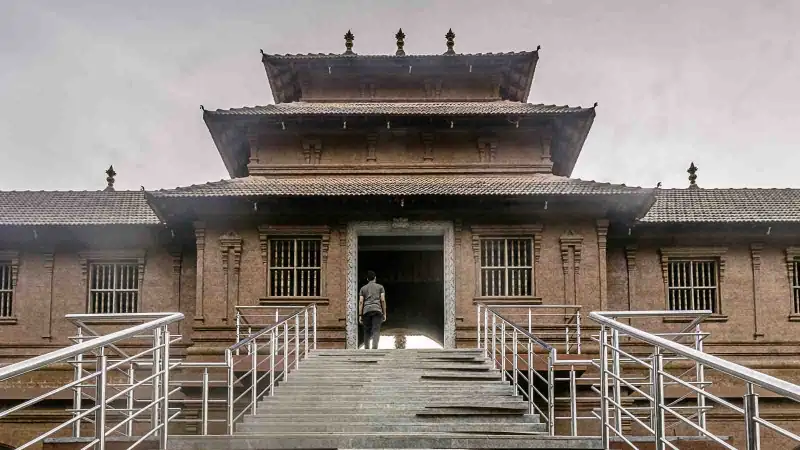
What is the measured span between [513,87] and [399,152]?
4621 mm

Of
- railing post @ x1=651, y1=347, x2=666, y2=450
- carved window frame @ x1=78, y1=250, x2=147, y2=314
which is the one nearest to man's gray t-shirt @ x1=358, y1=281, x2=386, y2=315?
carved window frame @ x1=78, y1=250, x2=147, y2=314

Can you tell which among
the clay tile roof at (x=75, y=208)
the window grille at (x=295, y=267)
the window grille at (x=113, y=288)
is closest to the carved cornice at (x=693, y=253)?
the window grille at (x=295, y=267)

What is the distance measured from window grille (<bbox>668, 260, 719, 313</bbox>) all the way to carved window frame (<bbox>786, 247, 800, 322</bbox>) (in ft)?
5.40

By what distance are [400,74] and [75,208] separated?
8748 millimetres

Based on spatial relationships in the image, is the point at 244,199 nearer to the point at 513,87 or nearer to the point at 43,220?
the point at 43,220

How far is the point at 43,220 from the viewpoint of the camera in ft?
56.1

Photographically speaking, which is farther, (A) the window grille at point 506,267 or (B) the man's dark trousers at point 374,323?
(A) the window grille at point 506,267

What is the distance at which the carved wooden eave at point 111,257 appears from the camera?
56.3 ft

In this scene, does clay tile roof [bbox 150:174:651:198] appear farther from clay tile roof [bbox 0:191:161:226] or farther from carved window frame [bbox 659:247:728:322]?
carved window frame [bbox 659:247:728:322]

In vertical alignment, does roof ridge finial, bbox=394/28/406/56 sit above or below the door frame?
above

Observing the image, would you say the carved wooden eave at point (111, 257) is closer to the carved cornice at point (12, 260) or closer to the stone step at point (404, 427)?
the carved cornice at point (12, 260)

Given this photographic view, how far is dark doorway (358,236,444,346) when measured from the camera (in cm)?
2272

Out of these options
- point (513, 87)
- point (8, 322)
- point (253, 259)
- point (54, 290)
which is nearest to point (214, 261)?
point (253, 259)

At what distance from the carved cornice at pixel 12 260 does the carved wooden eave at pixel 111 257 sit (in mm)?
1448
